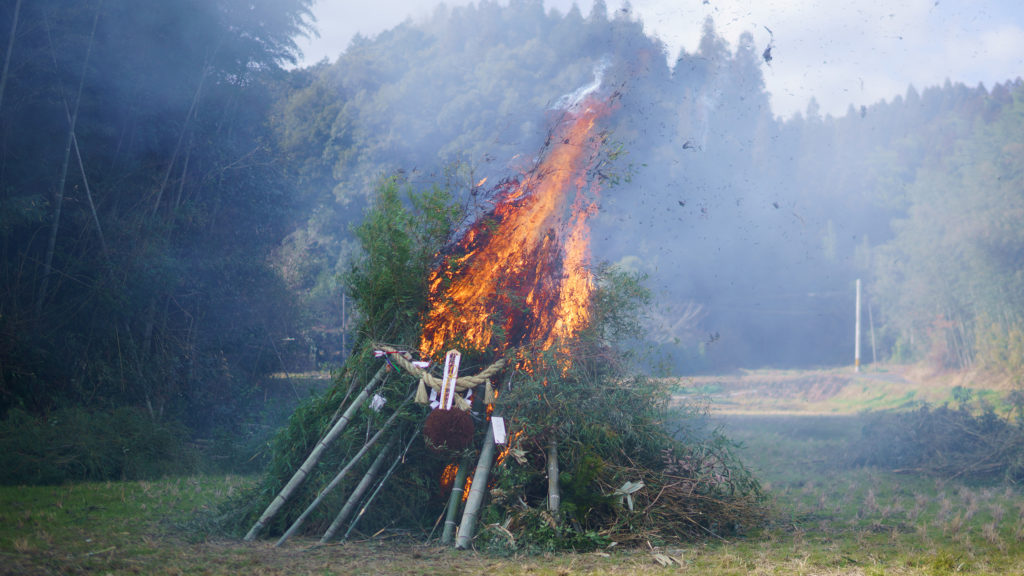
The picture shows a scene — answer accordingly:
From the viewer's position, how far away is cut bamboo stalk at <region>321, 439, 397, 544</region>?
697cm

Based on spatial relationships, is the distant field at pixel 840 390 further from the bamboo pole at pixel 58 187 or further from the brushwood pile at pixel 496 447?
A: the bamboo pole at pixel 58 187

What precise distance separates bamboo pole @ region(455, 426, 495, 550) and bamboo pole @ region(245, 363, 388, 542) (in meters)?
1.30

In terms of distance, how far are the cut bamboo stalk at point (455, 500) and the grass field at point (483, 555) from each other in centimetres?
24

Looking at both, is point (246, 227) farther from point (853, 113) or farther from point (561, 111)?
point (853, 113)

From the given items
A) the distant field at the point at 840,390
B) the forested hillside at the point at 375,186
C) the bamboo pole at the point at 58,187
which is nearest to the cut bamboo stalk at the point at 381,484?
the forested hillside at the point at 375,186

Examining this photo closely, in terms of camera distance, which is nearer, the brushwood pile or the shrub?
the brushwood pile

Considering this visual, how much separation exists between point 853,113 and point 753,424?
Result: 1234 inches

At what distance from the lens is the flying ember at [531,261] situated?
7.85 metres

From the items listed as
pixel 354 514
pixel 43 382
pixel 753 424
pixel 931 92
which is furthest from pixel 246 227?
pixel 931 92

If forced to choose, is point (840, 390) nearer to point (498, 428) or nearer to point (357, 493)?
point (498, 428)

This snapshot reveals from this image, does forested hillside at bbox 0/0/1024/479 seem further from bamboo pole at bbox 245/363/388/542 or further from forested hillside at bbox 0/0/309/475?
bamboo pole at bbox 245/363/388/542

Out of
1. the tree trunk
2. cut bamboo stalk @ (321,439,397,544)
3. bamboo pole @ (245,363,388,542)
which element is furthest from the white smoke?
the tree trunk

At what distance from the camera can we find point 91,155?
42.8ft

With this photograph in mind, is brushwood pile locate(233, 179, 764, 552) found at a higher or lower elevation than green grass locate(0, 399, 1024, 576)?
higher
